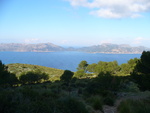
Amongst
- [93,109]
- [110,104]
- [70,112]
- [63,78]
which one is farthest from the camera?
[63,78]

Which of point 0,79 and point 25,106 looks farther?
point 0,79

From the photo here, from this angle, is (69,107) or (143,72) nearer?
(69,107)

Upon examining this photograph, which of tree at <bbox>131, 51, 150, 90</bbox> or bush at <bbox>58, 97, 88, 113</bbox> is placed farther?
tree at <bbox>131, 51, 150, 90</bbox>

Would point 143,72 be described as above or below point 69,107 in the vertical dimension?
above

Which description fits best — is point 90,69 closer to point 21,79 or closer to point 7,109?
point 21,79

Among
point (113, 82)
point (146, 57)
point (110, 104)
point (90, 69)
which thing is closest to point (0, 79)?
point (113, 82)

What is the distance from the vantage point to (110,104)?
7270 millimetres

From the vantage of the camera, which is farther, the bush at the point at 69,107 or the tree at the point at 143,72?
the tree at the point at 143,72

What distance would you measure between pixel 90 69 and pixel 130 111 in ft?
180

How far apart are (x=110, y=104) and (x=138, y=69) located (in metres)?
5.25

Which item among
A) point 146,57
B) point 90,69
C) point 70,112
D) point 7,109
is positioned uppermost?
point 146,57

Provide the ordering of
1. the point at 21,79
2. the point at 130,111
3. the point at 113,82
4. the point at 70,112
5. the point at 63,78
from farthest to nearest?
the point at 21,79 < the point at 63,78 < the point at 113,82 < the point at 130,111 < the point at 70,112

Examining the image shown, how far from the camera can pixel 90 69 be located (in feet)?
195

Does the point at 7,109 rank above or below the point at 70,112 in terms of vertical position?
above
